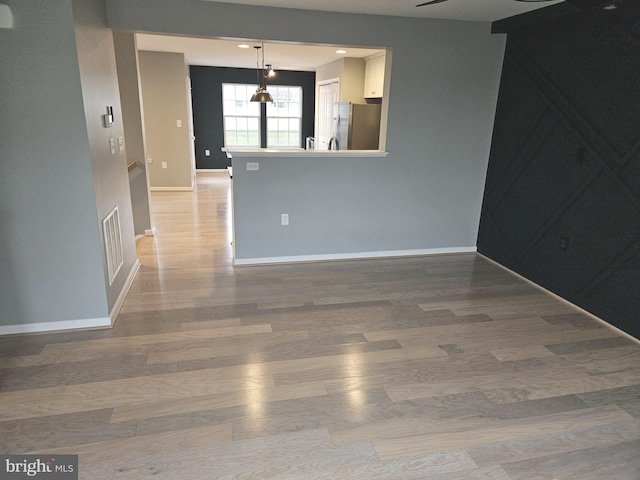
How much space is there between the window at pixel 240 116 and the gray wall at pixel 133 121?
489 centimetres

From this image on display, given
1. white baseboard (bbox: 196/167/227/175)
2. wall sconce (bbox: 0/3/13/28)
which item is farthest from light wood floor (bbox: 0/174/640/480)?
white baseboard (bbox: 196/167/227/175)

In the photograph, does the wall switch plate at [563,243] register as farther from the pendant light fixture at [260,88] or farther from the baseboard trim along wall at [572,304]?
the pendant light fixture at [260,88]

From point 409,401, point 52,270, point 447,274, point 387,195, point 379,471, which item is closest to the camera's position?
point 379,471

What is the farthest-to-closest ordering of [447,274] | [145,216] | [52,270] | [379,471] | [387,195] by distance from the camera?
[145,216] → [387,195] → [447,274] → [52,270] → [379,471]

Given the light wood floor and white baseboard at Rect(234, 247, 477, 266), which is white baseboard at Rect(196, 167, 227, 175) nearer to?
white baseboard at Rect(234, 247, 477, 266)

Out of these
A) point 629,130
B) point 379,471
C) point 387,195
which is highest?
point 629,130

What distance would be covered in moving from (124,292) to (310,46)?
3.04 metres

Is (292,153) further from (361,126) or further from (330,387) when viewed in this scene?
(330,387)

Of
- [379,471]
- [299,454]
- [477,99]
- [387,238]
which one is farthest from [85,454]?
[477,99]

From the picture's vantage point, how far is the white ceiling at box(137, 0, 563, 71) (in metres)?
3.17

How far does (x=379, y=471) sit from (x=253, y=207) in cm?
264

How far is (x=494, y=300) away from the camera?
10.8 ft

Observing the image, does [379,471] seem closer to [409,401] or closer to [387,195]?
[409,401]

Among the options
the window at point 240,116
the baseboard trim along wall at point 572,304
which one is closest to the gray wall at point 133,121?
the baseboard trim along wall at point 572,304
